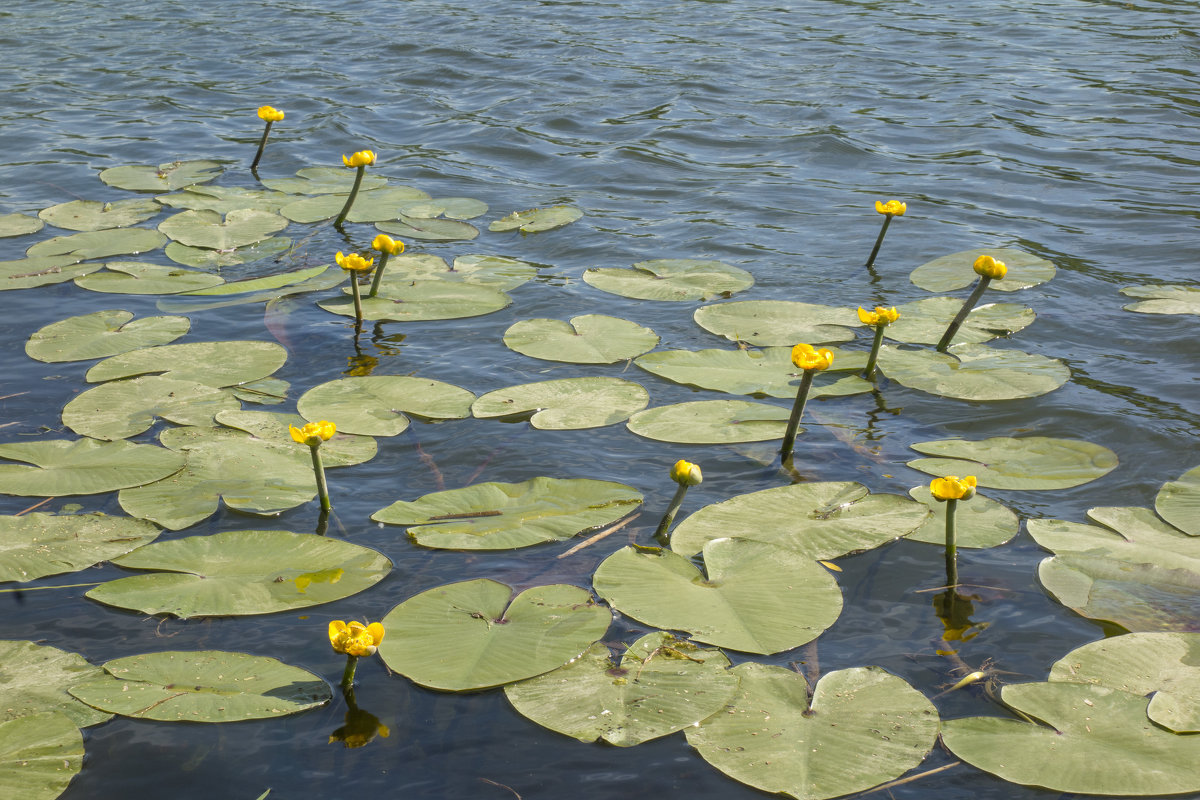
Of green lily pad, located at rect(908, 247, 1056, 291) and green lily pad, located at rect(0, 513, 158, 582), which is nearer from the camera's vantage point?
green lily pad, located at rect(0, 513, 158, 582)

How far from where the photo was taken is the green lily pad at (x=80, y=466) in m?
2.91

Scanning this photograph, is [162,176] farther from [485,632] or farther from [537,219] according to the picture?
[485,632]

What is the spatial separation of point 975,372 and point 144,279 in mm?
3593

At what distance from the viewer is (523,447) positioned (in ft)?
10.8

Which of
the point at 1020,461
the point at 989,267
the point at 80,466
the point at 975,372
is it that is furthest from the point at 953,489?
the point at 80,466

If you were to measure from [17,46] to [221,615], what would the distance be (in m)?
8.91

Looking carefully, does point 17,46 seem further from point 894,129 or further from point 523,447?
point 523,447

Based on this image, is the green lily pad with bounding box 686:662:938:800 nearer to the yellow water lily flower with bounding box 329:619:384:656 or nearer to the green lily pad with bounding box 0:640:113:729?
the yellow water lily flower with bounding box 329:619:384:656

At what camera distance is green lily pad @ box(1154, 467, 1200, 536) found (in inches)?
108

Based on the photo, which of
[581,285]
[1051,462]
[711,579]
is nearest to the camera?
[711,579]

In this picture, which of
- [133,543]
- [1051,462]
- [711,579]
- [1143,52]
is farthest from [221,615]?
[1143,52]

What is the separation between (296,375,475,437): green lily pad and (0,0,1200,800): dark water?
7 centimetres

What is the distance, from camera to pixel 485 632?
2.33 metres

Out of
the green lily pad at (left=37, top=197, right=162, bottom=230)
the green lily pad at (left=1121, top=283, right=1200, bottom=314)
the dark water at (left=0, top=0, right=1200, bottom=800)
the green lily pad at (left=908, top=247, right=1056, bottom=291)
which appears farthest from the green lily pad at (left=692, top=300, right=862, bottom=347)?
the green lily pad at (left=37, top=197, right=162, bottom=230)
